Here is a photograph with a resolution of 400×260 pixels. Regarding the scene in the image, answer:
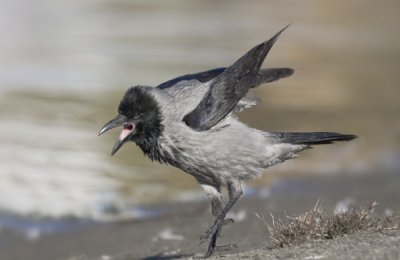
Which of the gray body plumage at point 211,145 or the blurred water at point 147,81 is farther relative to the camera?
the blurred water at point 147,81

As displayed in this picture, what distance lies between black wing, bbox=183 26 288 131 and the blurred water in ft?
11.9

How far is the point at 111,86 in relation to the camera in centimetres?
1898

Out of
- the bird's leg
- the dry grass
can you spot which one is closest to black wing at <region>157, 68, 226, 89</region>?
the bird's leg

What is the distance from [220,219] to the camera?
7828 millimetres

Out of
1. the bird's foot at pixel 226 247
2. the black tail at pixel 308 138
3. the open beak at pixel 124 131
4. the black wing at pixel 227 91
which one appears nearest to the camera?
the open beak at pixel 124 131

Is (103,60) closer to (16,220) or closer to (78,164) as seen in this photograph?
(78,164)

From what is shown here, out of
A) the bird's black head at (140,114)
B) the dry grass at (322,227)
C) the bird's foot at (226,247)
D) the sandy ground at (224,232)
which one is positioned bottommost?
the sandy ground at (224,232)

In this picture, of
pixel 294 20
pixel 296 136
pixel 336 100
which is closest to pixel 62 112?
pixel 336 100

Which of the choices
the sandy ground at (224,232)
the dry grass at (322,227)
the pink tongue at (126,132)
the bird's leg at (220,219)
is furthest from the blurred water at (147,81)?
the dry grass at (322,227)

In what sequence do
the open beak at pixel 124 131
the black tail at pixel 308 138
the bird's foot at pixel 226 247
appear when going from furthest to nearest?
1. the bird's foot at pixel 226 247
2. the black tail at pixel 308 138
3. the open beak at pixel 124 131

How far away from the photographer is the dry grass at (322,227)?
702 centimetres

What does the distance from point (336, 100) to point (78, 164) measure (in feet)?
20.9

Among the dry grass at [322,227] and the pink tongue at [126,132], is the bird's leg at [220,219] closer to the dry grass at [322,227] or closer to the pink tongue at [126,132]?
the dry grass at [322,227]

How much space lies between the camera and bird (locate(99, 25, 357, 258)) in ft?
25.3
